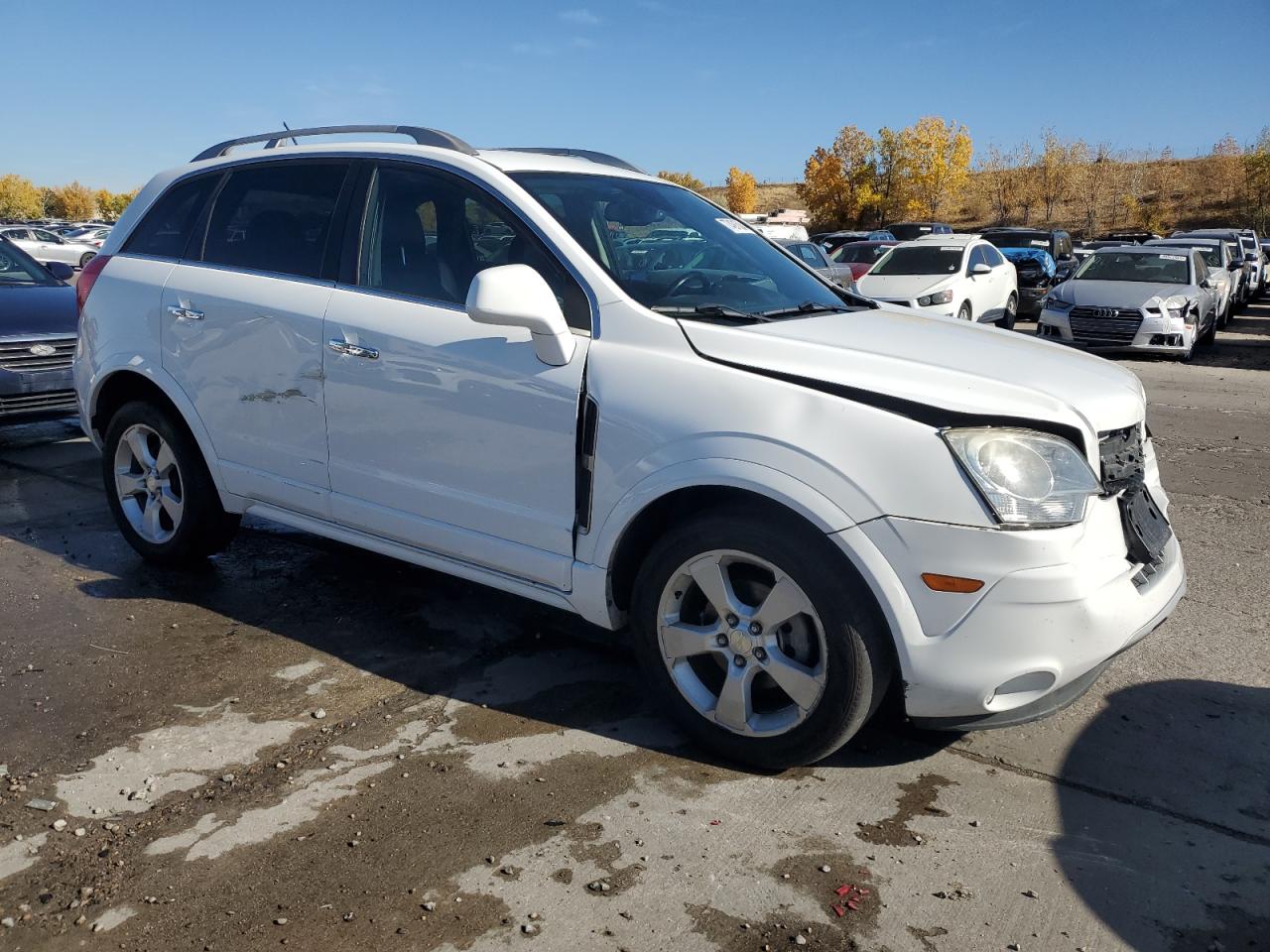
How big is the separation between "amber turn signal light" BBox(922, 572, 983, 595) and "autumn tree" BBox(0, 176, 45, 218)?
139621 millimetres

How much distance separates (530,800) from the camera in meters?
3.10

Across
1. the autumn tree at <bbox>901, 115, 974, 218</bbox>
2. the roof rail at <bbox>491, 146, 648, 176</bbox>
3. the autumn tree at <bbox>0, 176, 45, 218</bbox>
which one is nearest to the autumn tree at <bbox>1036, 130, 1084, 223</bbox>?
the autumn tree at <bbox>901, 115, 974, 218</bbox>

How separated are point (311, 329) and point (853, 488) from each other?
2.27 meters

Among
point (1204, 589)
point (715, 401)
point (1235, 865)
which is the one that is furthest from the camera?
point (1204, 589)

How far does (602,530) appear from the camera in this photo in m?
3.38

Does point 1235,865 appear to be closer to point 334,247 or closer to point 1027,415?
point 1027,415

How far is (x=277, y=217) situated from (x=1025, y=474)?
3.21m

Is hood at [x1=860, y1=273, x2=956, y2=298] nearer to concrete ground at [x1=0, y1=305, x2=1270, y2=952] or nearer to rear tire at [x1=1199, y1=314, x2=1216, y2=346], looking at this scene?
rear tire at [x1=1199, y1=314, x2=1216, y2=346]

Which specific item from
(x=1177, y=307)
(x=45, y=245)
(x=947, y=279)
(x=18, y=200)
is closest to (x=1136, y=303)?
(x=1177, y=307)

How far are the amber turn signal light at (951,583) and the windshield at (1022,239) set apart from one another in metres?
26.6

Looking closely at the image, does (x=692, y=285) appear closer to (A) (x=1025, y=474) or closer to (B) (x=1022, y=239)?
(A) (x=1025, y=474)

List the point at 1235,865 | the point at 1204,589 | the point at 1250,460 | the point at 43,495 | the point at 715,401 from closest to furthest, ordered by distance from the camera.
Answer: the point at 1235,865 → the point at 715,401 → the point at 1204,589 → the point at 43,495 → the point at 1250,460

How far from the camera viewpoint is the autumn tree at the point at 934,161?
7444cm

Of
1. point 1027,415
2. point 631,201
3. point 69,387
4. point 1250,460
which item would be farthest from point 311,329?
point 1250,460
